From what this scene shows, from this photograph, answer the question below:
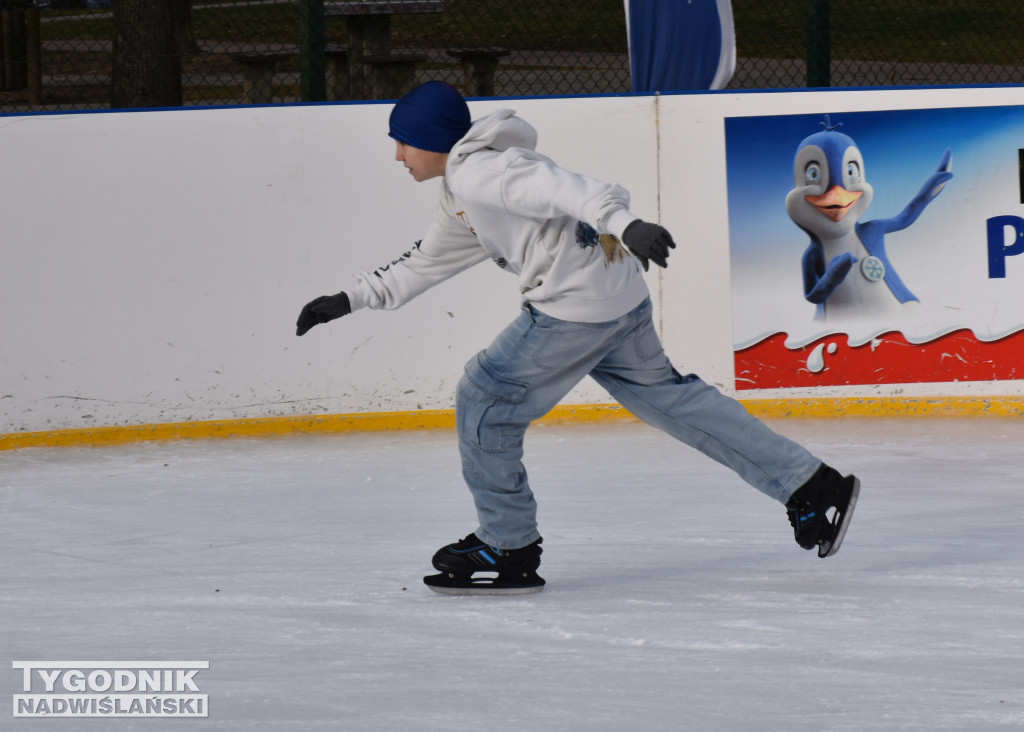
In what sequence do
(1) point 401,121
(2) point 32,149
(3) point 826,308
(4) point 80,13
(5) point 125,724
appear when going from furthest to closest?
(4) point 80,13
(3) point 826,308
(2) point 32,149
(1) point 401,121
(5) point 125,724

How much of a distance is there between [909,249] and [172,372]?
2.83 metres

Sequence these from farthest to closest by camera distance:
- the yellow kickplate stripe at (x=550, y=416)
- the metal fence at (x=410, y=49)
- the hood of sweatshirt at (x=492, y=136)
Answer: the metal fence at (x=410, y=49) → the yellow kickplate stripe at (x=550, y=416) → the hood of sweatshirt at (x=492, y=136)

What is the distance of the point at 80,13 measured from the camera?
21.1ft

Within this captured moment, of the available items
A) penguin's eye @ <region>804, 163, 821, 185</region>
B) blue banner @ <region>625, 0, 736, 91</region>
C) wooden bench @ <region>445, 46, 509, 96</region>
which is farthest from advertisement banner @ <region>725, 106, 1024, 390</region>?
wooden bench @ <region>445, 46, 509, 96</region>

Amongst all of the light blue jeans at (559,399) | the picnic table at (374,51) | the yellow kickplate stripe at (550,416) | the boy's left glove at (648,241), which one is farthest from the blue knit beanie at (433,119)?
the picnic table at (374,51)

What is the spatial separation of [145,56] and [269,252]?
1.38 meters

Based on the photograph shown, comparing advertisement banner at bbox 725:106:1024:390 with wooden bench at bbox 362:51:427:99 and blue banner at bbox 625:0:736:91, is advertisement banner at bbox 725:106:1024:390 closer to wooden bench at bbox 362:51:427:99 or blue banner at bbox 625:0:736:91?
blue banner at bbox 625:0:736:91

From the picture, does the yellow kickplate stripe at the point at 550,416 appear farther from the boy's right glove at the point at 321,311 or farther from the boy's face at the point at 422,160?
the boy's face at the point at 422,160

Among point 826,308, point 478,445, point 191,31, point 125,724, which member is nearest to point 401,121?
point 478,445

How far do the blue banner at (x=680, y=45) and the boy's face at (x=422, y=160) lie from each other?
270 centimetres

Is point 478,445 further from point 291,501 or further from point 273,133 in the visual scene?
point 273,133

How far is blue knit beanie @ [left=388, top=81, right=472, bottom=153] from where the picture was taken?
122 inches

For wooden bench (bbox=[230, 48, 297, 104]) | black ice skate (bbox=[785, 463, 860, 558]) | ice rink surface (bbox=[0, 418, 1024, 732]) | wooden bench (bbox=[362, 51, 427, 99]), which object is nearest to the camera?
ice rink surface (bbox=[0, 418, 1024, 732])

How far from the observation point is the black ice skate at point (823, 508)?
10.8ft
